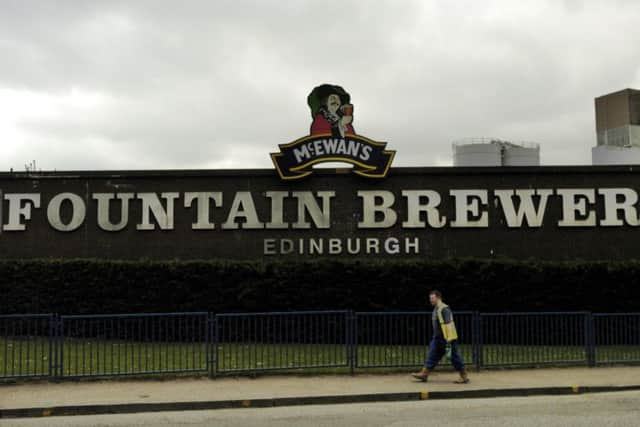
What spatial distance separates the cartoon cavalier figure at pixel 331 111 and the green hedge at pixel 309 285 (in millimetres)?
4348

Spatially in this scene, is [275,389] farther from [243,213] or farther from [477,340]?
[243,213]

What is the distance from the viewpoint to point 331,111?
803 inches

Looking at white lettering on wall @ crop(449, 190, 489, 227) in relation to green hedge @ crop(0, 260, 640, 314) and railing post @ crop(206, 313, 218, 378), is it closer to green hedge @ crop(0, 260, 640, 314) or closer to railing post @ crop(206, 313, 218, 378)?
green hedge @ crop(0, 260, 640, 314)

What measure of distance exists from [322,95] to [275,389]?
11.0m

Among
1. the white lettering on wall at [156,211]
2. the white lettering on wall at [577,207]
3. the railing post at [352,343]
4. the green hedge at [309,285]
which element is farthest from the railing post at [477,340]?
the white lettering on wall at [156,211]

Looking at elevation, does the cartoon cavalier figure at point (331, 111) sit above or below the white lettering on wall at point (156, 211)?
above

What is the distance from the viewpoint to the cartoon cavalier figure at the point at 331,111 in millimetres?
20281

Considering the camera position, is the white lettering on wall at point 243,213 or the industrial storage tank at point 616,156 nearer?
the white lettering on wall at point 243,213

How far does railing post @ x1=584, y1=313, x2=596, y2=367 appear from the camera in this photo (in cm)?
1430

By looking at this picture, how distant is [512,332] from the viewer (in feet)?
47.1

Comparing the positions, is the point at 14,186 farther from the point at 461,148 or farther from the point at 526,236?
the point at 461,148

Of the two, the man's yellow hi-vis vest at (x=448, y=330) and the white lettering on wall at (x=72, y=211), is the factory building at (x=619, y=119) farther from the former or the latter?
the man's yellow hi-vis vest at (x=448, y=330)

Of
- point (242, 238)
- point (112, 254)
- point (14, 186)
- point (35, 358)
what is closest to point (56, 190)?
point (14, 186)

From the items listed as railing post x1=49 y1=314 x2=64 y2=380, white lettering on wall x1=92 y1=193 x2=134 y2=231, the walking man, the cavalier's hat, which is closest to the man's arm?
the walking man
